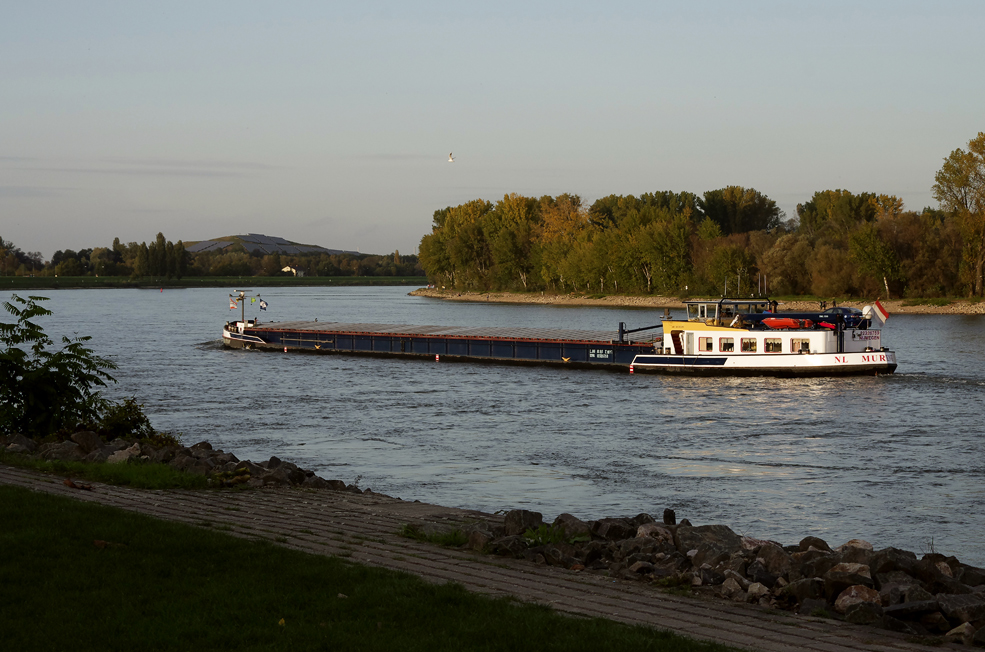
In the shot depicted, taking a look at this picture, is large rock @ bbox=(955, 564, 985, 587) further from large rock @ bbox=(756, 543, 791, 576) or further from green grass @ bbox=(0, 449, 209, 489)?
green grass @ bbox=(0, 449, 209, 489)

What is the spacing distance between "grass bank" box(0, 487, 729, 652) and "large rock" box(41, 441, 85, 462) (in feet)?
23.3

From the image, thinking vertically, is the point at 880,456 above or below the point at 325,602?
below

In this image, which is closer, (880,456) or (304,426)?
(880,456)

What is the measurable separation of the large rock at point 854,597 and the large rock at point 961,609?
2.18ft

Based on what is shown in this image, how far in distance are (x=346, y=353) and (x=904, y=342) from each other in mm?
43796

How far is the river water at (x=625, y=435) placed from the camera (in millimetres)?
21984

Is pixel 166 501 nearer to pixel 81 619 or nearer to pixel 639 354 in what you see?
pixel 81 619

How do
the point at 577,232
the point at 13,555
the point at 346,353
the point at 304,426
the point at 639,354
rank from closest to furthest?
1. the point at 13,555
2. the point at 304,426
3. the point at 639,354
4. the point at 346,353
5. the point at 577,232

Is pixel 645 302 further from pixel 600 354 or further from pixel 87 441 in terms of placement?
pixel 87 441

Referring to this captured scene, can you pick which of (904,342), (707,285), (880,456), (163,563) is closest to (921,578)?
(163,563)

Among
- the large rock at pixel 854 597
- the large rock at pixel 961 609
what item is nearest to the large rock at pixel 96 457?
the large rock at pixel 854 597

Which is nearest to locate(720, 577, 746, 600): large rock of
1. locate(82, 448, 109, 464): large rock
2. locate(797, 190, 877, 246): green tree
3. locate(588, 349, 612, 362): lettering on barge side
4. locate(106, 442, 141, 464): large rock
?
locate(106, 442, 141, 464): large rock

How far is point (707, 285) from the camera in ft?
465

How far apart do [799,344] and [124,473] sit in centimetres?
4514
